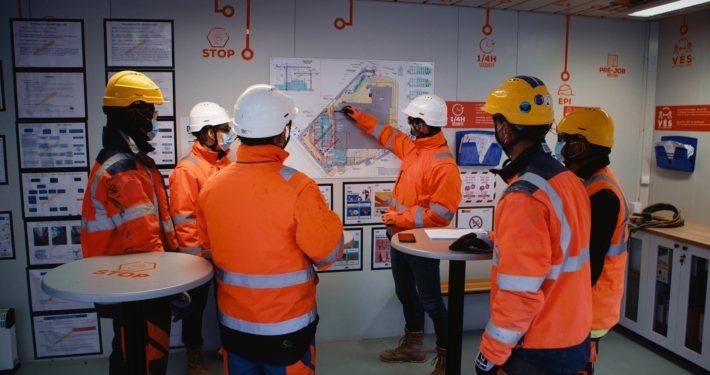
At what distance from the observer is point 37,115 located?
3.37 m

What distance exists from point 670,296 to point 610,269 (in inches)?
77.9

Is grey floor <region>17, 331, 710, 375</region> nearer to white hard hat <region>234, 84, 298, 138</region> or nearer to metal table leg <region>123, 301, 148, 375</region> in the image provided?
metal table leg <region>123, 301, 148, 375</region>

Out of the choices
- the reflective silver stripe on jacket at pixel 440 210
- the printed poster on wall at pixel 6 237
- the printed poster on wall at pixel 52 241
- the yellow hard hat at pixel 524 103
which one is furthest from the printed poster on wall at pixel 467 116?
the printed poster on wall at pixel 6 237

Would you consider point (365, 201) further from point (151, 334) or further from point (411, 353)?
point (151, 334)

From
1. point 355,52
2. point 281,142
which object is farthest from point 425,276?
point 355,52

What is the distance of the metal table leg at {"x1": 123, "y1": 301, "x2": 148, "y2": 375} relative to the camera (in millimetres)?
1902

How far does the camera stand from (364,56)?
375 cm

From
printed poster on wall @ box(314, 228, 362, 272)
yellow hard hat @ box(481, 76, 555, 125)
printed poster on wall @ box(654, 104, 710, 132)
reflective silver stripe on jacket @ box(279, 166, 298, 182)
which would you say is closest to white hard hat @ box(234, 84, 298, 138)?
reflective silver stripe on jacket @ box(279, 166, 298, 182)

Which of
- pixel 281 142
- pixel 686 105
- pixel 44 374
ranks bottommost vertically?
pixel 44 374

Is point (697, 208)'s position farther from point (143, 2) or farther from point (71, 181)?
point (71, 181)

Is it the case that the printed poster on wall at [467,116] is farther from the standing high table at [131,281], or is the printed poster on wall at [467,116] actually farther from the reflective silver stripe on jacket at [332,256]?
the standing high table at [131,281]

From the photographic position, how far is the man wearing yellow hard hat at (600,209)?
2.12m

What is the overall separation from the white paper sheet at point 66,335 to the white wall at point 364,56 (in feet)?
0.29

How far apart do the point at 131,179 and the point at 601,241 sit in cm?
219
